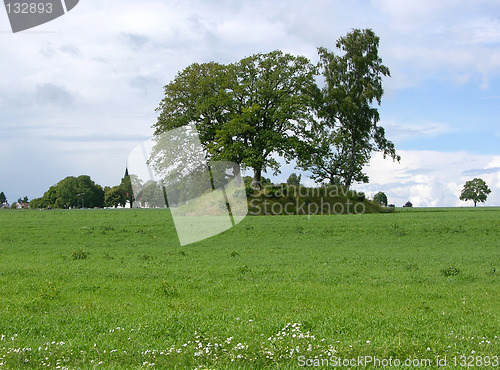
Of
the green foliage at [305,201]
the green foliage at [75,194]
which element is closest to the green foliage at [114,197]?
the green foliage at [75,194]

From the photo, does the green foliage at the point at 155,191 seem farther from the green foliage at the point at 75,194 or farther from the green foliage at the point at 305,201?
the green foliage at the point at 75,194

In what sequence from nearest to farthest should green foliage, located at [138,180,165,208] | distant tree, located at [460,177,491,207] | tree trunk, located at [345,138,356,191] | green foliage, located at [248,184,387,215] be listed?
1. green foliage, located at [138,180,165,208]
2. green foliage, located at [248,184,387,215]
3. tree trunk, located at [345,138,356,191]
4. distant tree, located at [460,177,491,207]

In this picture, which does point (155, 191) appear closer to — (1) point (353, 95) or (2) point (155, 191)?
(2) point (155, 191)

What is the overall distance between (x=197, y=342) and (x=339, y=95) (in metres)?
55.9

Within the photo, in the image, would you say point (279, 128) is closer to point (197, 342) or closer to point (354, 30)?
point (354, 30)

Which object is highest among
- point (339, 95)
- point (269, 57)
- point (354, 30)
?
point (354, 30)

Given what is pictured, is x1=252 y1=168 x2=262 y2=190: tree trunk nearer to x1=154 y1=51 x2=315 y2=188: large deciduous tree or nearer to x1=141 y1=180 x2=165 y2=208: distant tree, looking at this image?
x1=154 y1=51 x2=315 y2=188: large deciduous tree

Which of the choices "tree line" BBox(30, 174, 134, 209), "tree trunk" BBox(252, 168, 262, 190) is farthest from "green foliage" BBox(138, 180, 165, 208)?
"tree line" BBox(30, 174, 134, 209)

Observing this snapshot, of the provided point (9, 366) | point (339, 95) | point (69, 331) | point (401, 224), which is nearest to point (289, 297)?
point (69, 331)

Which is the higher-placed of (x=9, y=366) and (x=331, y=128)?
(x=331, y=128)

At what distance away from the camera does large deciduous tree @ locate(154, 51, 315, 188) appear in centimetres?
5634

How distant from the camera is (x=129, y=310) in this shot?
1201 cm

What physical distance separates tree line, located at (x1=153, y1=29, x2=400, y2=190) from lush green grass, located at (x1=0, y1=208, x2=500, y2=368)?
102ft

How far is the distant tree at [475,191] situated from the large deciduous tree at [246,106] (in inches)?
4607
